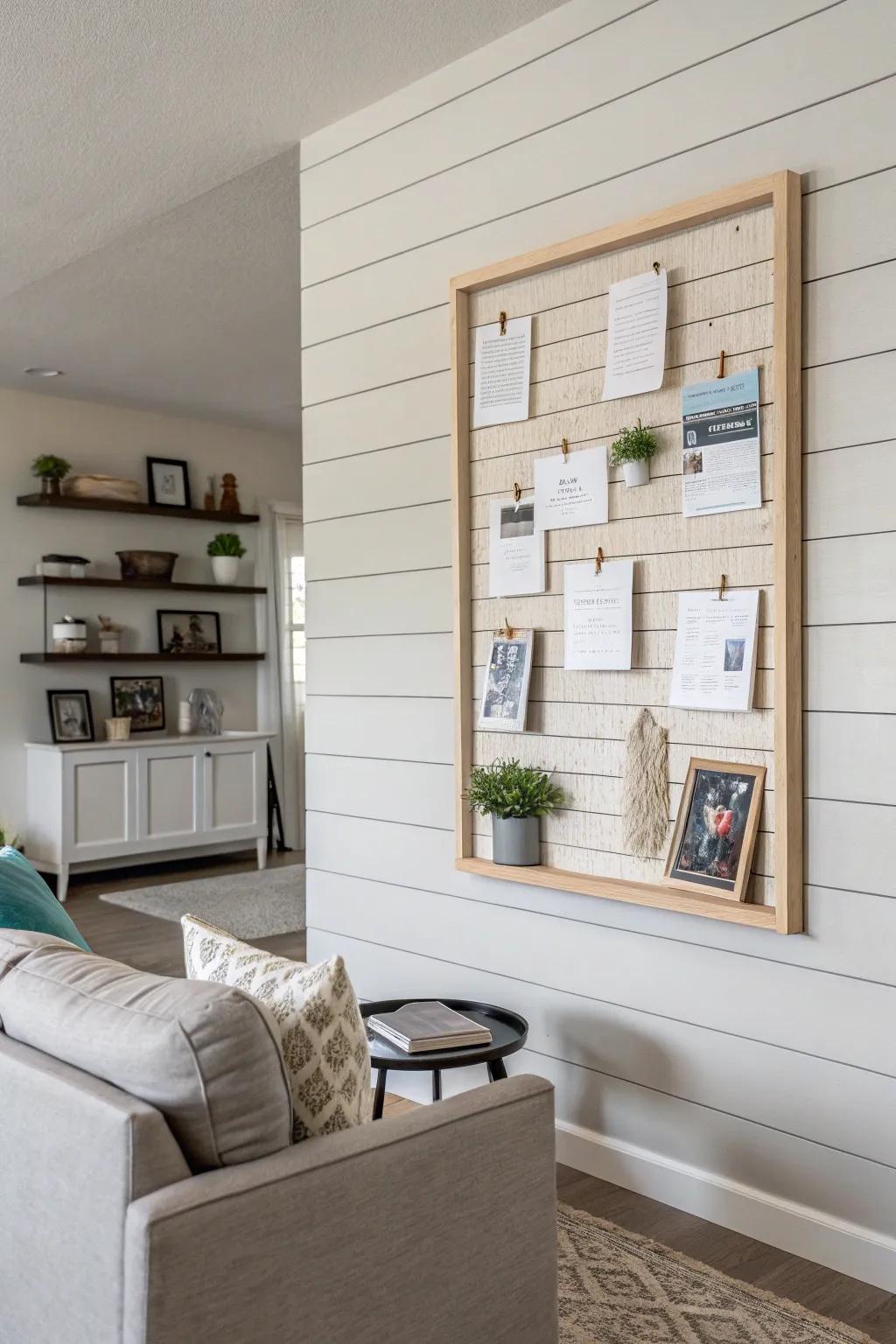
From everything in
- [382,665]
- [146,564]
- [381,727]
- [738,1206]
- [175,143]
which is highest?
[175,143]

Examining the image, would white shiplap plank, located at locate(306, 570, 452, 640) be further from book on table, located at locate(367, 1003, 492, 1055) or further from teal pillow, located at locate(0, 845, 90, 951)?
teal pillow, located at locate(0, 845, 90, 951)

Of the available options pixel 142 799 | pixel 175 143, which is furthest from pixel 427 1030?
pixel 142 799

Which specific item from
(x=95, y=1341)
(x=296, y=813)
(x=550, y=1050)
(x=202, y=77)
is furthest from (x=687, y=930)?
(x=296, y=813)

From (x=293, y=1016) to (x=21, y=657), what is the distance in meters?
5.50

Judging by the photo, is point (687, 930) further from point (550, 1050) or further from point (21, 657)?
point (21, 657)

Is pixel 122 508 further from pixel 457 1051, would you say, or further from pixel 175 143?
pixel 457 1051

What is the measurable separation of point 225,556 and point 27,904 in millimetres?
5381

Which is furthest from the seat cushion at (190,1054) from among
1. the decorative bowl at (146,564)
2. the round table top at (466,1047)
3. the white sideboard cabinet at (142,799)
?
the decorative bowl at (146,564)

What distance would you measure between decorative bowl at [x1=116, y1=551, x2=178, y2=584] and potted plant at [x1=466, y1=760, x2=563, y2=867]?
15.4 ft

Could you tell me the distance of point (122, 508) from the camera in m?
6.95

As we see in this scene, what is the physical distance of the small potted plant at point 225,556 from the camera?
744 cm

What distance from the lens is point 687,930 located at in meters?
2.46

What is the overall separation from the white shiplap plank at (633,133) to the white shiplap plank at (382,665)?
1029mm

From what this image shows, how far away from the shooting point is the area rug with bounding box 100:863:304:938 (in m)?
5.39
